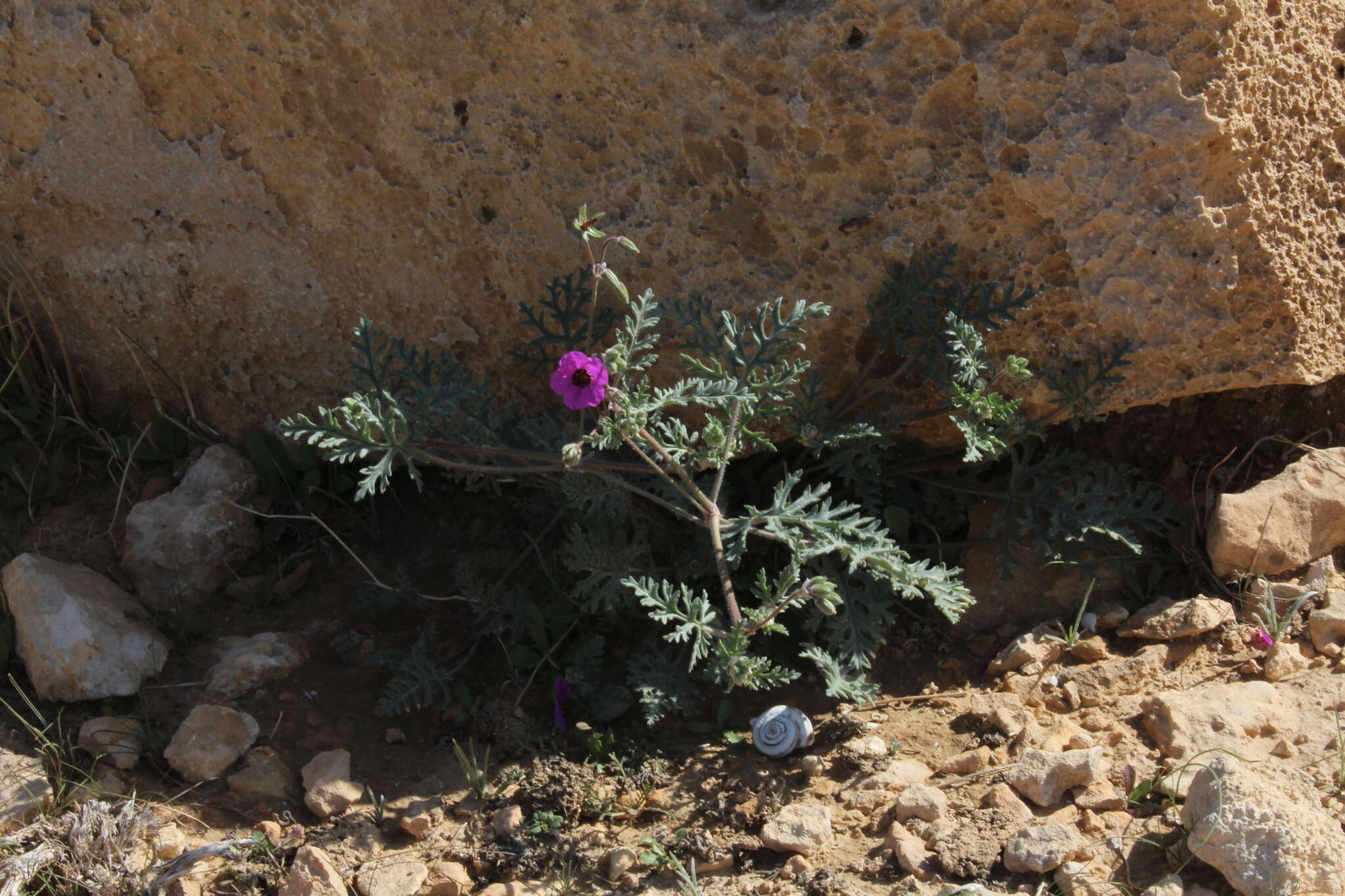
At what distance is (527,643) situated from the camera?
3.14 meters

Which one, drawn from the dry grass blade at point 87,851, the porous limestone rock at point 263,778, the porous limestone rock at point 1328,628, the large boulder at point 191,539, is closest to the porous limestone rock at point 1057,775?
the porous limestone rock at point 1328,628

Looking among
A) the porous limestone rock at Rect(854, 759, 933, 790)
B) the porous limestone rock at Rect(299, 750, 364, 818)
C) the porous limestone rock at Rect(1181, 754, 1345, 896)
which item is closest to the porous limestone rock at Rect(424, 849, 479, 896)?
the porous limestone rock at Rect(299, 750, 364, 818)

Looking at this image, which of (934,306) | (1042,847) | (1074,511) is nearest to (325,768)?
(1042,847)

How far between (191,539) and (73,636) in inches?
19.9

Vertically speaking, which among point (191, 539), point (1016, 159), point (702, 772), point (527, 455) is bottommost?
point (702, 772)

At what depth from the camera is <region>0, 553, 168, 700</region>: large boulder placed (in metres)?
2.88

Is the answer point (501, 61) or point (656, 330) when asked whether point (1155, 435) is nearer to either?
point (656, 330)

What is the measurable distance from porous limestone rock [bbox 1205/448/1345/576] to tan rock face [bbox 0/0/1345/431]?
1.05 ft

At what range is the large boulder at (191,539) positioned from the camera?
3311mm

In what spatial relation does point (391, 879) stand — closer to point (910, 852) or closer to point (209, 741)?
point (209, 741)

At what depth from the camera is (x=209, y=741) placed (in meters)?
2.79

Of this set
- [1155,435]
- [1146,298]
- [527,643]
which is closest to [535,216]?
[527,643]

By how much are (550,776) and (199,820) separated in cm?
80

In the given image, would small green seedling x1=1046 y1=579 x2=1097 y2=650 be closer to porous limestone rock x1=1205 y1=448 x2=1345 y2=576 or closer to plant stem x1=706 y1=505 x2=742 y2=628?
porous limestone rock x1=1205 y1=448 x2=1345 y2=576
